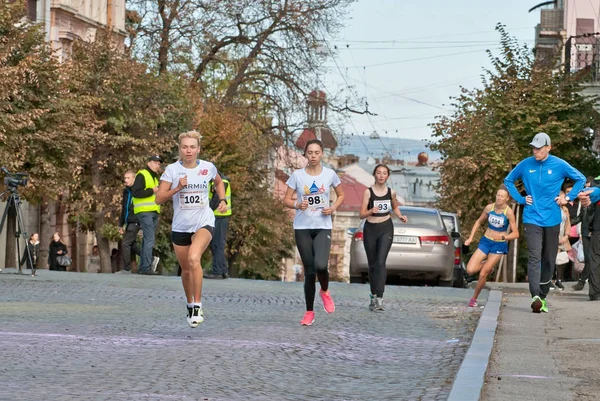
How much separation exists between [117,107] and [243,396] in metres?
34.4

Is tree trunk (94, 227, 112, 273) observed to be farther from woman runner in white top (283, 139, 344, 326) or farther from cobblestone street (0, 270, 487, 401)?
woman runner in white top (283, 139, 344, 326)

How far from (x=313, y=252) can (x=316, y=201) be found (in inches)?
19.3

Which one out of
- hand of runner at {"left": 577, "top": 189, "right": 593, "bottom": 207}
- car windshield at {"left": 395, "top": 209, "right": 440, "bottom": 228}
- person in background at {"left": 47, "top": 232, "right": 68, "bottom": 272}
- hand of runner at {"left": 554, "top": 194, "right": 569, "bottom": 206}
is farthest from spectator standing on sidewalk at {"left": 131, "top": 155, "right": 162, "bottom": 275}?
person in background at {"left": 47, "top": 232, "right": 68, "bottom": 272}

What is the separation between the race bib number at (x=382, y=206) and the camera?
16.3 meters

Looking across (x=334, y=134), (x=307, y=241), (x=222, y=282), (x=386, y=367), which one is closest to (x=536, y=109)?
(x=334, y=134)

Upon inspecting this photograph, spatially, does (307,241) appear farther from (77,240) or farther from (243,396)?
(77,240)

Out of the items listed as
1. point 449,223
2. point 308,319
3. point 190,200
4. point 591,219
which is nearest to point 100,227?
point 449,223

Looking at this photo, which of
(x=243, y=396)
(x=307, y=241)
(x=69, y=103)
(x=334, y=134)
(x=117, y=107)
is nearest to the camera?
(x=243, y=396)

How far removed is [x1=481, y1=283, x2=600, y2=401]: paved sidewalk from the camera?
8969 millimetres

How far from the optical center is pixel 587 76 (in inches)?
1559

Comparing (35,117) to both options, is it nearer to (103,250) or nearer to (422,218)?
(103,250)

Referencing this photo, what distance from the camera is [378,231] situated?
1634 centimetres

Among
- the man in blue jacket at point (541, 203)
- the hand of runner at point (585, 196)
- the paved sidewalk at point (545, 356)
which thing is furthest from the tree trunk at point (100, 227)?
the man in blue jacket at point (541, 203)

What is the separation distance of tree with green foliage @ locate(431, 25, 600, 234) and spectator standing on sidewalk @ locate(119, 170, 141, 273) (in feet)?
53.4
